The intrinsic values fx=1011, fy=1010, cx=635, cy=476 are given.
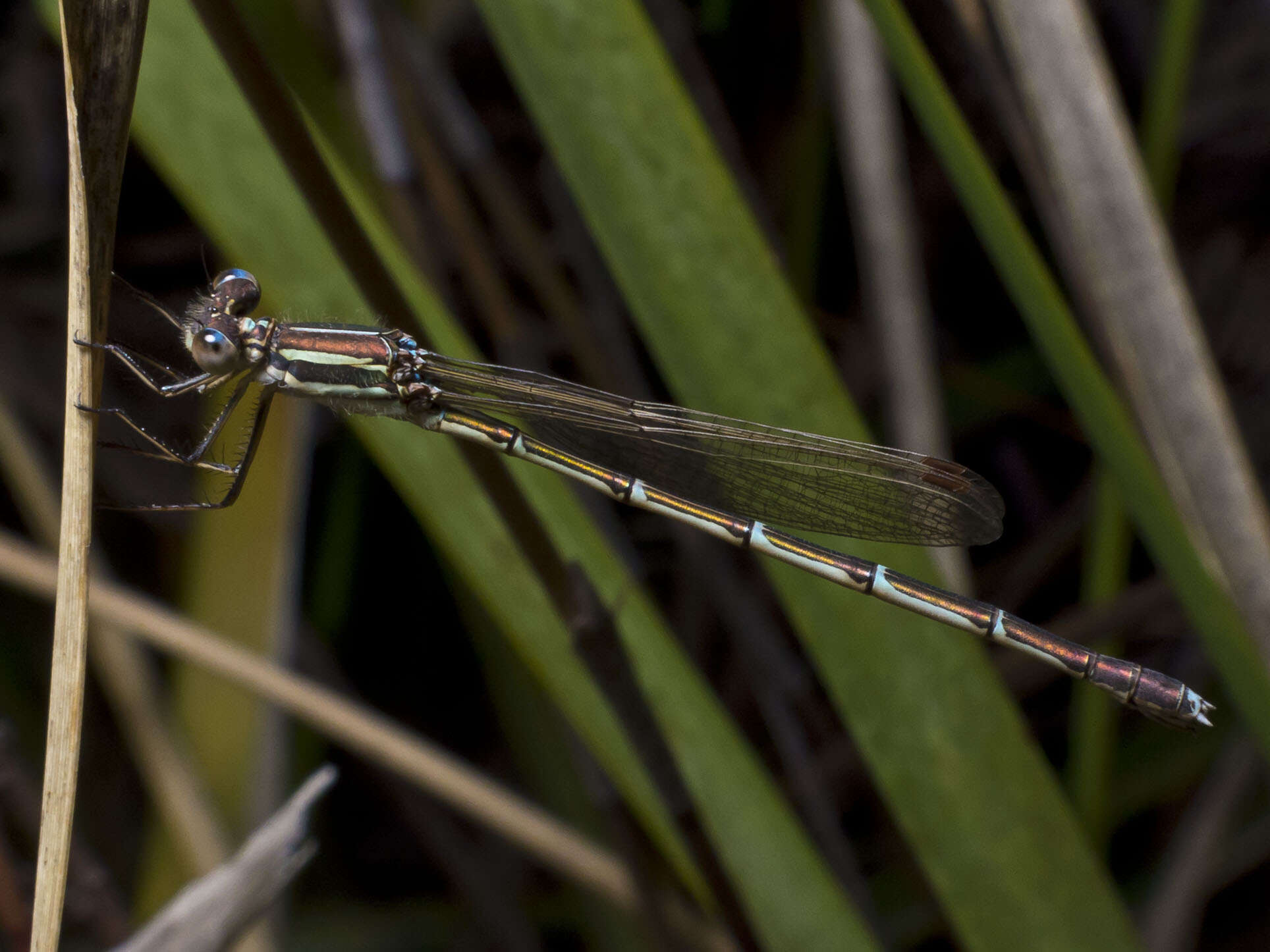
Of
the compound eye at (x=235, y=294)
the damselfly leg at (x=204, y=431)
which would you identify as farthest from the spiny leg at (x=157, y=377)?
the compound eye at (x=235, y=294)

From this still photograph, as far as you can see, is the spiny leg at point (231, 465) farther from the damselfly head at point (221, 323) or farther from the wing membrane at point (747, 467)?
the wing membrane at point (747, 467)

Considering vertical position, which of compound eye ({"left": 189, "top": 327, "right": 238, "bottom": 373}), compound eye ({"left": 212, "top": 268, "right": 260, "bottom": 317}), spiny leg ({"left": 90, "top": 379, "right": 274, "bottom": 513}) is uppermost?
compound eye ({"left": 212, "top": 268, "right": 260, "bottom": 317})

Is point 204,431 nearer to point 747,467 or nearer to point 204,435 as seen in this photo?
point 204,435

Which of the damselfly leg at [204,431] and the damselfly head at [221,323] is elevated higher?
the damselfly head at [221,323]

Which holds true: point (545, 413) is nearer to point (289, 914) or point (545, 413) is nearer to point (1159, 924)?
point (289, 914)

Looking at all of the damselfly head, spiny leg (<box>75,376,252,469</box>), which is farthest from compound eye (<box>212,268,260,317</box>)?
spiny leg (<box>75,376,252,469</box>)

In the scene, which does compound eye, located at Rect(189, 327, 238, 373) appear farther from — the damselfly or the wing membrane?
the wing membrane

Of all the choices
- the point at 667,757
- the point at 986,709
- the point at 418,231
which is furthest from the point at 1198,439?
the point at 418,231
